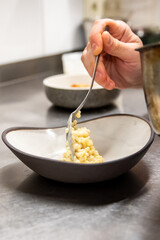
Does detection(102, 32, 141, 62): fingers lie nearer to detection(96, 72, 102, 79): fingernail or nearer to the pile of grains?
detection(96, 72, 102, 79): fingernail

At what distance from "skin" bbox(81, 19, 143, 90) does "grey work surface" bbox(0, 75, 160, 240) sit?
0.28 metres

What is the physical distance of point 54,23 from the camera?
2074 millimetres

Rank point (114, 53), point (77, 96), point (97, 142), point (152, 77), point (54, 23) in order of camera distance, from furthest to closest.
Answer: point (54, 23), point (77, 96), point (114, 53), point (97, 142), point (152, 77)

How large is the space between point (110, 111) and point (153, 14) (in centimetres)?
159

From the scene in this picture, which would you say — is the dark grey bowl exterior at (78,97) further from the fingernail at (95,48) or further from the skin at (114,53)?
the fingernail at (95,48)

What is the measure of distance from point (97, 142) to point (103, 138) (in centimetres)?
2

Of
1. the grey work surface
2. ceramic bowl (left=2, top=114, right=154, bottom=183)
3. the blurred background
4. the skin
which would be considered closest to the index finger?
the skin

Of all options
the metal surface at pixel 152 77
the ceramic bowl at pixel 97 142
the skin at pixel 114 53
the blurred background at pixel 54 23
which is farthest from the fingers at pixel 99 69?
the blurred background at pixel 54 23

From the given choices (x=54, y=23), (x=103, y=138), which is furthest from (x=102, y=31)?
(x=54, y=23)

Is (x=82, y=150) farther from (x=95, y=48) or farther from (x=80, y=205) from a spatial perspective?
(x=95, y=48)

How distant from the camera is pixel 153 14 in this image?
262 centimetres

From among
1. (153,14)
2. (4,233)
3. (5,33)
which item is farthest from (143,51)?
(153,14)

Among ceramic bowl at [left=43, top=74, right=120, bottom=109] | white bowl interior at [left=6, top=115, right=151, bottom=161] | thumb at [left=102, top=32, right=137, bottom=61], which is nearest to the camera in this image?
white bowl interior at [left=6, top=115, right=151, bottom=161]

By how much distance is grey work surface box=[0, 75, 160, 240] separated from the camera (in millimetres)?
562
